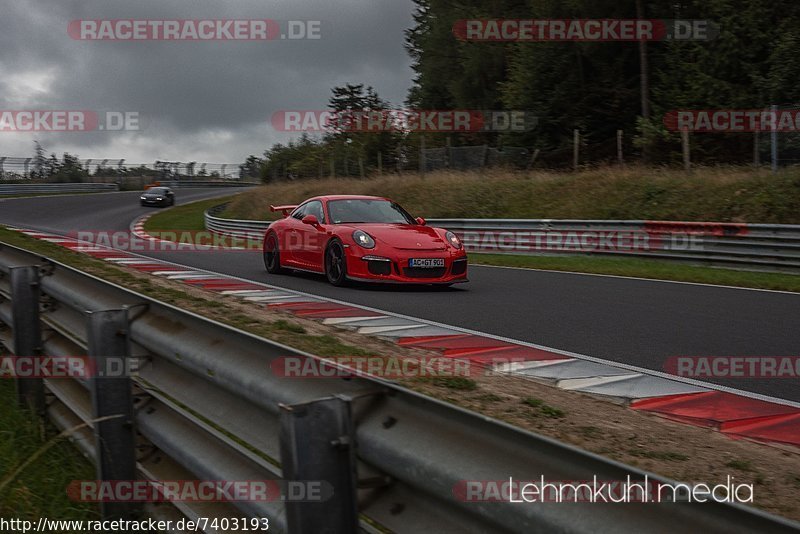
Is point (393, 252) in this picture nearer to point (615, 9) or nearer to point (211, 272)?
point (211, 272)

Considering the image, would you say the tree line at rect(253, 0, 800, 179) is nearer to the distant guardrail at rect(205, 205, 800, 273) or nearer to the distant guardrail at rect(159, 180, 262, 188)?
the distant guardrail at rect(205, 205, 800, 273)

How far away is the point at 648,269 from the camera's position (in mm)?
14141

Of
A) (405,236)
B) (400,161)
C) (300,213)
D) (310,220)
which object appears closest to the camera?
(405,236)

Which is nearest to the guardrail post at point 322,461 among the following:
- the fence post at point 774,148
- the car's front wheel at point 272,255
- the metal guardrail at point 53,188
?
the car's front wheel at point 272,255

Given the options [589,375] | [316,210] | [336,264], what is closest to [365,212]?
[316,210]

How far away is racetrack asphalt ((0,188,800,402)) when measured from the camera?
6.76m

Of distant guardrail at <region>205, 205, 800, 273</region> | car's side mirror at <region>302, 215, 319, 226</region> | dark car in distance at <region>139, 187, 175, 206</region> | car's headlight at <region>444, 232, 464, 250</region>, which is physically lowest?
distant guardrail at <region>205, 205, 800, 273</region>

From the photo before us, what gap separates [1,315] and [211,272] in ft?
25.2

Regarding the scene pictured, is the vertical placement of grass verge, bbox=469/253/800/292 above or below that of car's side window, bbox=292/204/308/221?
below

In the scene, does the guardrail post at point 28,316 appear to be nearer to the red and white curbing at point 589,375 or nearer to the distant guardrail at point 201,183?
the red and white curbing at point 589,375

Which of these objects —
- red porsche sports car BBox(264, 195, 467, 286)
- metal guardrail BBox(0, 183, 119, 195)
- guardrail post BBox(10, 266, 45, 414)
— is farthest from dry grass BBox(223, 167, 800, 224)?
metal guardrail BBox(0, 183, 119, 195)

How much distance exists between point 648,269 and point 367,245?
5.81m

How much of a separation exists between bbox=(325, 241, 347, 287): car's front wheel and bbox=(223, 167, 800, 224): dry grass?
10.1 metres

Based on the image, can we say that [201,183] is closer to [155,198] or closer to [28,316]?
[155,198]
